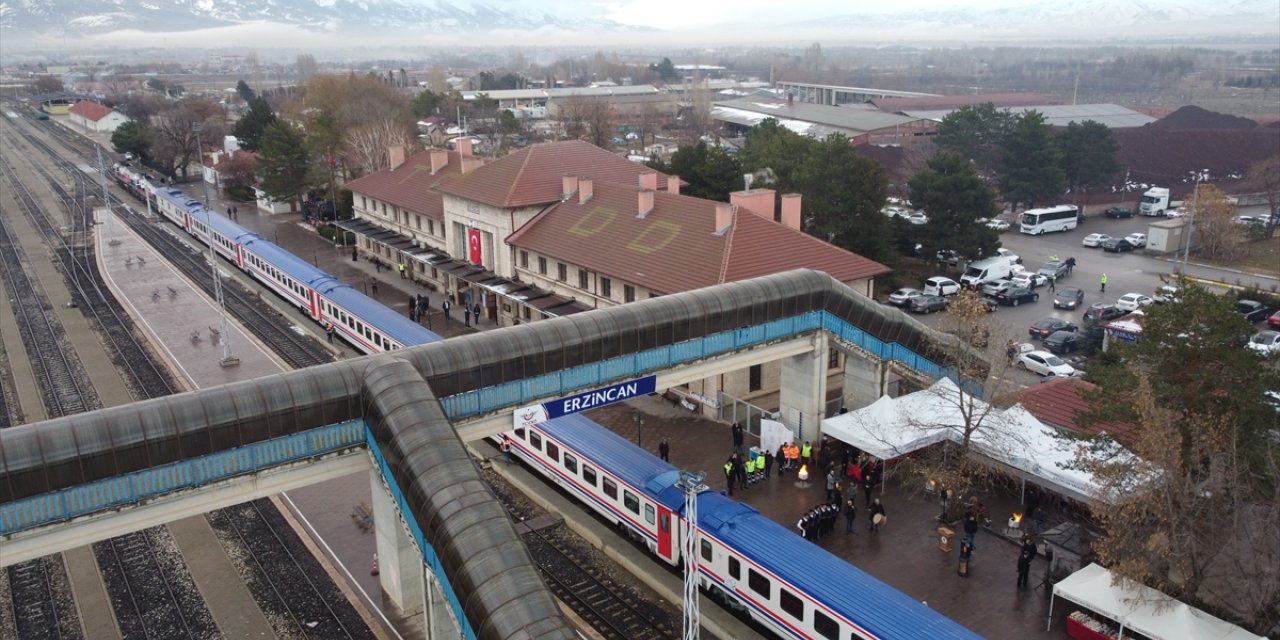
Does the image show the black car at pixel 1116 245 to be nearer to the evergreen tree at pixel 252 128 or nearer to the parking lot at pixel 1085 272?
the parking lot at pixel 1085 272

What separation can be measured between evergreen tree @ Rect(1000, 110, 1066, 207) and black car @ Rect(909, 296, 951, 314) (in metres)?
26.4

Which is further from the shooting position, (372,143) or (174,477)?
(372,143)

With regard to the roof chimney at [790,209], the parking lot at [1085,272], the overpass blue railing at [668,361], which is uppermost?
the roof chimney at [790,209]

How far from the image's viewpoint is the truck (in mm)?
70688

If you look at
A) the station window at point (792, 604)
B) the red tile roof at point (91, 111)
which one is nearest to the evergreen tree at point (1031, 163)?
the station window at point (792, 604)

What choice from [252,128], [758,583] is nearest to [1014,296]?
[758,583]

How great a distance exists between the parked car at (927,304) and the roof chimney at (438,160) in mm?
28375

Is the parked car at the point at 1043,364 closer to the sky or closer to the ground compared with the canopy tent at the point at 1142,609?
closer to the ground

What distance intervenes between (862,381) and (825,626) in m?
13.9

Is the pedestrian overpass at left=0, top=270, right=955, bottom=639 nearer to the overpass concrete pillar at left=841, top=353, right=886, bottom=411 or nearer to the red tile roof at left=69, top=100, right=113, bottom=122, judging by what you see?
the overpass concrete pillar at left=841, top=353, right=886, bottom=411

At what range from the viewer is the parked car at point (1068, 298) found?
45.8 m

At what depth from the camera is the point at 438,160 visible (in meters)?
54.3

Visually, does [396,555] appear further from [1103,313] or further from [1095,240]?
[1095,240]

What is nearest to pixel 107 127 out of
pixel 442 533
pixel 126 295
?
pixel 126 295
